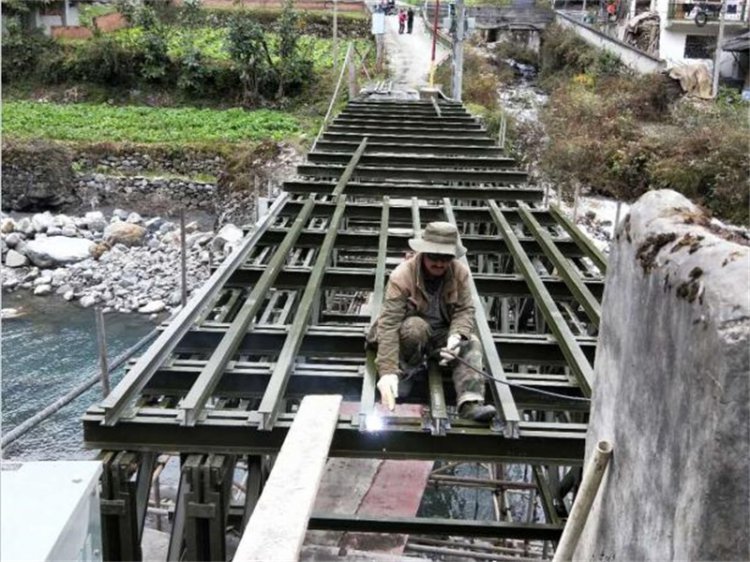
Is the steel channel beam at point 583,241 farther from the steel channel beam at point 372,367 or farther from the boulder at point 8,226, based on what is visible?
the boulder at point 8,226

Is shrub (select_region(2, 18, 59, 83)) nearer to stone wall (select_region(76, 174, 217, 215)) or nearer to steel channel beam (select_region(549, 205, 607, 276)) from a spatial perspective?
stone wall (select_region(76, 174, 217, 215))

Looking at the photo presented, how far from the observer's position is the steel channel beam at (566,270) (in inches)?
219

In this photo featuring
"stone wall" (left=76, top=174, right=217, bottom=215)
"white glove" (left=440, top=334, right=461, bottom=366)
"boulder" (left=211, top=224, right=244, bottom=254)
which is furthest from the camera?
"stone wall" (left=76, top=174, right=217, bottom=215)

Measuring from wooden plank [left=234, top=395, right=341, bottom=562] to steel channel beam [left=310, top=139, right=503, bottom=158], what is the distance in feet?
28.5

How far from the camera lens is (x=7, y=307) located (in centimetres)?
1647

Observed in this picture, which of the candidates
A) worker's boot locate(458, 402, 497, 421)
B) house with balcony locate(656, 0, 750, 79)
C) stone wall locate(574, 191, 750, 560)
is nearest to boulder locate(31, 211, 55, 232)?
worker's boot locate(458, 402, 497, 421)

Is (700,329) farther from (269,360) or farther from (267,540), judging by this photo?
(269,360)

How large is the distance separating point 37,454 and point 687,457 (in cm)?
1026

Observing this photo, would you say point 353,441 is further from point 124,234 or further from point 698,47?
point 698,47

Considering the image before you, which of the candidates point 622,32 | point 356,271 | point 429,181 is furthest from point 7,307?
point 622,32

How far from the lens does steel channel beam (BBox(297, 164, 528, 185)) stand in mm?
10117

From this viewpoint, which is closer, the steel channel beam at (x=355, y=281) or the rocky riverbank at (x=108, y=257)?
the steel channel beam at (x=355, y=281)

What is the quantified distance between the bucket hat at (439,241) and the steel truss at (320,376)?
2.57 feet

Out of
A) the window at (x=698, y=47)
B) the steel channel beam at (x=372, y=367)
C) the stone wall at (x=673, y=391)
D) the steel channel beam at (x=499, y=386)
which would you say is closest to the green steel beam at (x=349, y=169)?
the steel channel beam at (x=372, y=367)
